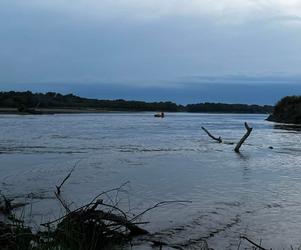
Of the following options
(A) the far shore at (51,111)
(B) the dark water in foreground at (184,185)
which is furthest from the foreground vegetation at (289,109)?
(A) the far shore at (51,111)

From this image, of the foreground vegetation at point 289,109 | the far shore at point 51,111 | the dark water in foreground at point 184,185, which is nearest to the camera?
the dark water in foreground at point 184,185

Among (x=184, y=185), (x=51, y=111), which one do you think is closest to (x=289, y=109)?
(x=184, y=185)

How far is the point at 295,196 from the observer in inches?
653

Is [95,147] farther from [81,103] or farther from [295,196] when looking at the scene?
[81,103]

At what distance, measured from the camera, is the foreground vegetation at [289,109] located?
255 ft

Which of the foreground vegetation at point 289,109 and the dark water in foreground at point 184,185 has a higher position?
the foreground vegetation at point 289,109

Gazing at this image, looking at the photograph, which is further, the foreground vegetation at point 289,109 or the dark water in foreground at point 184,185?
the foreground vegetation at point 289,109

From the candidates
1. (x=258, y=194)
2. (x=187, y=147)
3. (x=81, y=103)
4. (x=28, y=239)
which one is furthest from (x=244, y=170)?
(x=81, y=103)

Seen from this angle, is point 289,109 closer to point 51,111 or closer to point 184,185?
point 184,185

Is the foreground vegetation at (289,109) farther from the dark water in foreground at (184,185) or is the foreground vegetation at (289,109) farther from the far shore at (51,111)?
the far shore at (51,111)

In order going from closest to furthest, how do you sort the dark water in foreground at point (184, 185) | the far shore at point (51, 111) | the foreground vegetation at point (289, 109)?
the dark water in foreground at point (184, 185), the foreground vegetation at point (289, 109), the far shore at point (51, 111)

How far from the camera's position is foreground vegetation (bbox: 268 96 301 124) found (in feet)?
255

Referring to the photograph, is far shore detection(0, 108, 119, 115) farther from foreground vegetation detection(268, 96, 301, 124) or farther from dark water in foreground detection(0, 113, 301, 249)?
dark water in foreground detection(0, 113, 301, 249)

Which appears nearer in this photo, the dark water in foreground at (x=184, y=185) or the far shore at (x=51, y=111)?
the dark water in foreground at (x=184, y=185)
